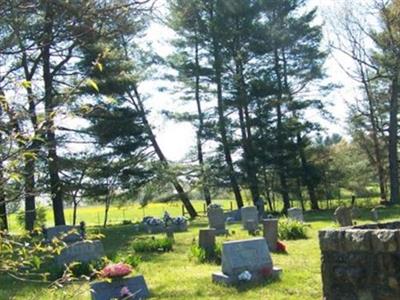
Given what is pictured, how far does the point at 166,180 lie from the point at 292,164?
7.01 m

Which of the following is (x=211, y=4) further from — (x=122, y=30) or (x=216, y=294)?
(x=122, y=30)

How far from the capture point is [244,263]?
32.0 feet

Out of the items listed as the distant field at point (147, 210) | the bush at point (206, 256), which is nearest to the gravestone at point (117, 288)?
the bush at point (206, 256)

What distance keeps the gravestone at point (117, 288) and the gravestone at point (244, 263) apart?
1.38 meters

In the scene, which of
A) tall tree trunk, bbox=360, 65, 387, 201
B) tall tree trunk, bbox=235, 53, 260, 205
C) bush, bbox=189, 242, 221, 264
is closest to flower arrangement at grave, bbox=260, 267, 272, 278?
bush, bbox=189, 242, 221, 264

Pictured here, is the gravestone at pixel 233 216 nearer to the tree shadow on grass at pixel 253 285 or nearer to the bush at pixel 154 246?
the bush at pixel 154 246

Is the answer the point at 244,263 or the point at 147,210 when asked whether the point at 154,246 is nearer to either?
the point at 244,263

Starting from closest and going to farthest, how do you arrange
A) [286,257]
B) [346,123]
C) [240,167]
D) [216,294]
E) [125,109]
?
[216,294] < [286,257] < [125,109] < [240,167] < [346,123]

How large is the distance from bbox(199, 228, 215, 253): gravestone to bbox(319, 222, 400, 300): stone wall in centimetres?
601

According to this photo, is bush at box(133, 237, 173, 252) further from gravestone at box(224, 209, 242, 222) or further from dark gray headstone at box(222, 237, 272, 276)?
gravestone at box(224, 209, 242, 222)

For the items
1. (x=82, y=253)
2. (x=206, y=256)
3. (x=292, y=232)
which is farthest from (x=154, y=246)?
(x=292, y=232)

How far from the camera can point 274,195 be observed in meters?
34.6

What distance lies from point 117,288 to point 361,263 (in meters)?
3.72

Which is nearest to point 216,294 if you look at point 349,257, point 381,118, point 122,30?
point 349,257
